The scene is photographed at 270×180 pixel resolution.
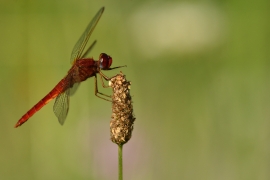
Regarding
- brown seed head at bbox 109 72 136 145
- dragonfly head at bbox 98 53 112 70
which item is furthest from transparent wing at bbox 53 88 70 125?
brown seed head at bbox 109 72 136 145

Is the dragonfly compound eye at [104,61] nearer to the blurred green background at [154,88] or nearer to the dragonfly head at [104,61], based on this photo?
the dragonfly head at [104,61]

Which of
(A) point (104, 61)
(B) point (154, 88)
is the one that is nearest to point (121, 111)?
(A) point (104, 61)

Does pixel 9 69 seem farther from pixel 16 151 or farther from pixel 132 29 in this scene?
pixel 132 29

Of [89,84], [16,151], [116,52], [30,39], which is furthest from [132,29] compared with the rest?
[16,151]

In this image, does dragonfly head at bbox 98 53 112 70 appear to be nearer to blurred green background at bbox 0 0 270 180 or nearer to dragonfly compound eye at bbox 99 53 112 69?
dragonfly compound eye at bbox 99 53 112 69

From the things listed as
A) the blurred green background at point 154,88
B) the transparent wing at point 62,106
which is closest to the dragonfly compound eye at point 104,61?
the transparent wing at point 62,106

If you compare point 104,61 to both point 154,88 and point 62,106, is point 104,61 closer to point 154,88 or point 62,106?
point 62,106

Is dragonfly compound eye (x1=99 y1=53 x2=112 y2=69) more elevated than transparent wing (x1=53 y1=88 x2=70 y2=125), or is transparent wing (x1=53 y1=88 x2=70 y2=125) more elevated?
dragonfly compound eye (x1=99 y1=53 x2=112 y2=69)
